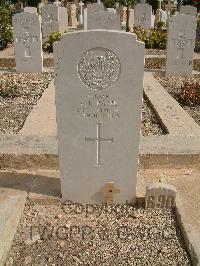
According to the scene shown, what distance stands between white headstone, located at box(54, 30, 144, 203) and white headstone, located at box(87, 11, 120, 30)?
786 cm

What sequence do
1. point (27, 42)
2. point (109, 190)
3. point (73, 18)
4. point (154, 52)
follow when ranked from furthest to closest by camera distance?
1. point (73, 18)
2. point (154, 52)
3. point (27, 42)
4. point (109, 190)

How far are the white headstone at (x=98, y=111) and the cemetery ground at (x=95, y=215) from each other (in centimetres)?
31

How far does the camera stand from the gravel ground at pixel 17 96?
19.9ft

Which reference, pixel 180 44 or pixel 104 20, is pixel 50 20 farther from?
pixel 180 44

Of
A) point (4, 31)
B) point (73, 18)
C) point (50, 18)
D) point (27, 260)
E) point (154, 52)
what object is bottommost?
point (27, 260)

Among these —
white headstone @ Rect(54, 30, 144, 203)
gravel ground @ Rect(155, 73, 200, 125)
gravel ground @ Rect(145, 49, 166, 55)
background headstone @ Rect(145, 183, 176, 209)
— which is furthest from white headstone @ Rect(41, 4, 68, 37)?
background headstone @ Rect(145, 183, 176, 209)

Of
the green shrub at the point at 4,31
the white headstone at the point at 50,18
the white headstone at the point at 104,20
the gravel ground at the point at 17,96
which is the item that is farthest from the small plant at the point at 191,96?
the white headstone at the point at 50,18

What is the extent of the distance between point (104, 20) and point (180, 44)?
116 inches

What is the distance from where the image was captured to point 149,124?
19.8ft

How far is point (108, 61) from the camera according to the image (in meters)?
3.18

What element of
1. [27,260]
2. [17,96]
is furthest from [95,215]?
[17,96]

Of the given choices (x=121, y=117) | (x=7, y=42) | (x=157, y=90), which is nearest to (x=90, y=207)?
(x=121, y=117)

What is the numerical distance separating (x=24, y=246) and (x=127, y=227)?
3.31ft

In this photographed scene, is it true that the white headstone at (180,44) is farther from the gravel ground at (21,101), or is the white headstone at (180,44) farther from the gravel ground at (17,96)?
the gravel ground at (17,96)
